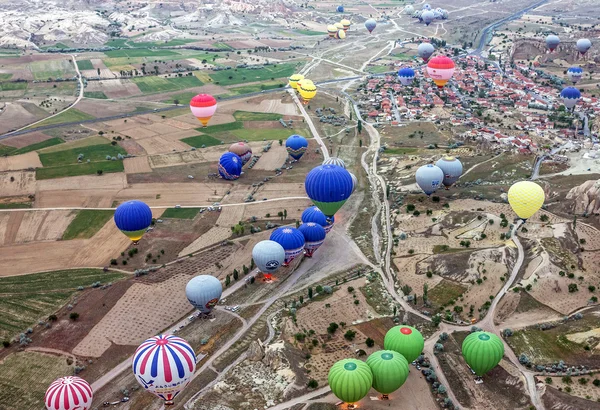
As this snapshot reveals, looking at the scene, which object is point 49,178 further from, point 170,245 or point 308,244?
point 308,244

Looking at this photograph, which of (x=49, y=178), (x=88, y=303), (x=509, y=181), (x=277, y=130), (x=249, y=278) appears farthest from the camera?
(x=277, y=130)

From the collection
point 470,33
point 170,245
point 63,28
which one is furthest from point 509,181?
point 63,28

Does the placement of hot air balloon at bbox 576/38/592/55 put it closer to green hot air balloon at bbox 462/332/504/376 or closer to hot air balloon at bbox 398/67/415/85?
hot air balloon at bbox 398/67/415/85

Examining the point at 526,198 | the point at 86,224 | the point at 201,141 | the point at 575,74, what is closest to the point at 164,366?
the point at 86,224

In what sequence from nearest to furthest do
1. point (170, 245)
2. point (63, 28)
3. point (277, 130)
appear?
point (170, 245) < point (277, 130) < point (63, 28)

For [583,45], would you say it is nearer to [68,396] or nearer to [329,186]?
[329,186]

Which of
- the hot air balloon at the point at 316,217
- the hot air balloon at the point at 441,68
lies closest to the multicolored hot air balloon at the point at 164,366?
the hot air balloon at the point at 316,217

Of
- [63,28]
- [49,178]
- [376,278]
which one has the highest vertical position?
[63,28]

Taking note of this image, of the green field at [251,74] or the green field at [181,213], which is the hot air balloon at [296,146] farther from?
the green field at [251,74]
